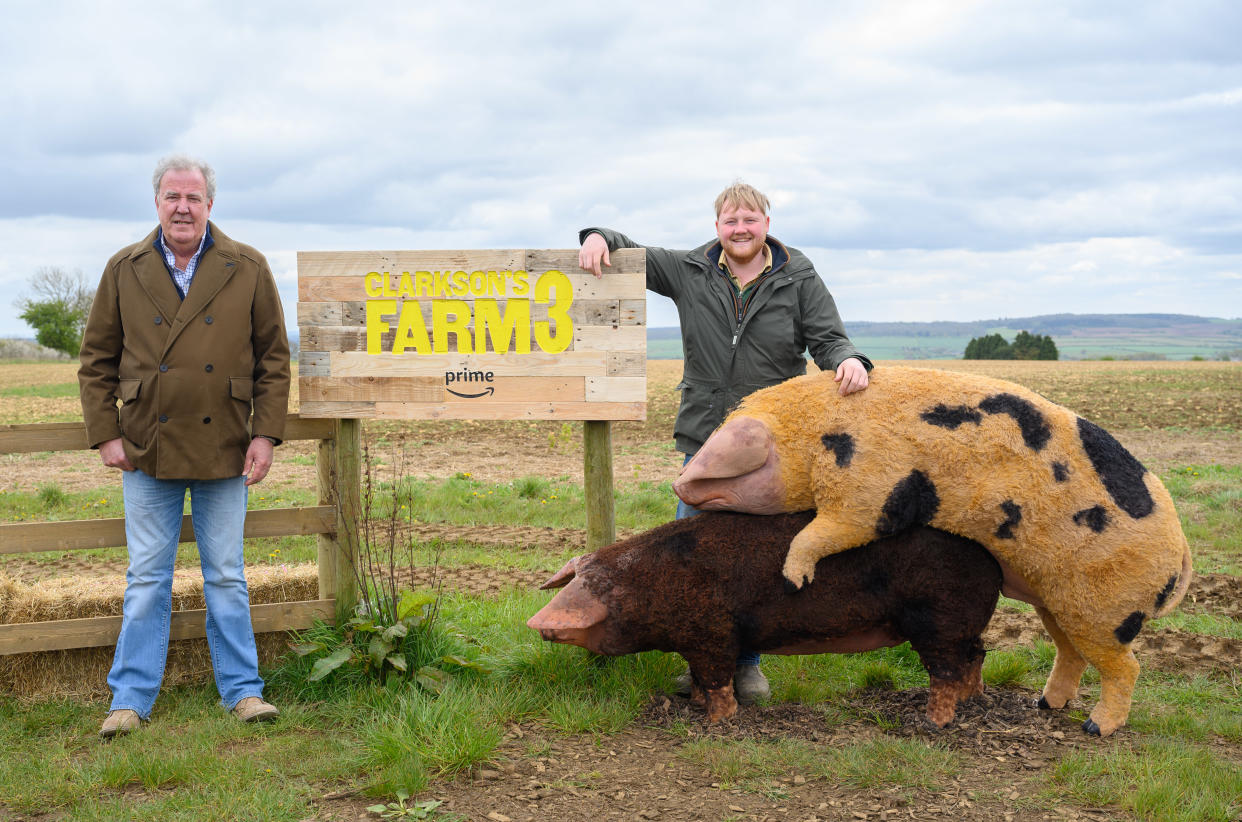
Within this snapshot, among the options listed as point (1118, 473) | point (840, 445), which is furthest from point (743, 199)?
point (1118, 473)

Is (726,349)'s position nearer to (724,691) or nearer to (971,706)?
(724,691)

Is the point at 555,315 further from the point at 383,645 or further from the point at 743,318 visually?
the point at 383,645

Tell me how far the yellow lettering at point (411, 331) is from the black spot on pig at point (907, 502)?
8.69 ft

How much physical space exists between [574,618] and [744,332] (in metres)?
1.70

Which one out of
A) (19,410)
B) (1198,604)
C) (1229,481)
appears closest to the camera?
(1198,604)

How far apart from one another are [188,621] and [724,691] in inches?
116

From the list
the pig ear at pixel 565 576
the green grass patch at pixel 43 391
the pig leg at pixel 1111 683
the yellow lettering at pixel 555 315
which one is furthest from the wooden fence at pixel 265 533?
the green grass patch at pixel 43 391

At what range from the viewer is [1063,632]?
449 cm

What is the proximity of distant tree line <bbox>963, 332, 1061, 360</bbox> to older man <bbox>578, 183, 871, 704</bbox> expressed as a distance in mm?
72756

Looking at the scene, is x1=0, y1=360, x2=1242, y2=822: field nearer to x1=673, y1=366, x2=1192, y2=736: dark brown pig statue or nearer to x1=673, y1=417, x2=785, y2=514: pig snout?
x1=673, y1=366, x2=1192, y2=736: dark brown pig statue

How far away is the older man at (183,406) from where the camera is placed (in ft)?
14.5

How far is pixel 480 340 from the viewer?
512 centimetres

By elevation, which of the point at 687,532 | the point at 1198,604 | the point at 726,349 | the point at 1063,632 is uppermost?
the point at 726,349

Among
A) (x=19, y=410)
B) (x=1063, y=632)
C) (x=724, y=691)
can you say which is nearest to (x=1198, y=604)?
(x=1063, y=632)
